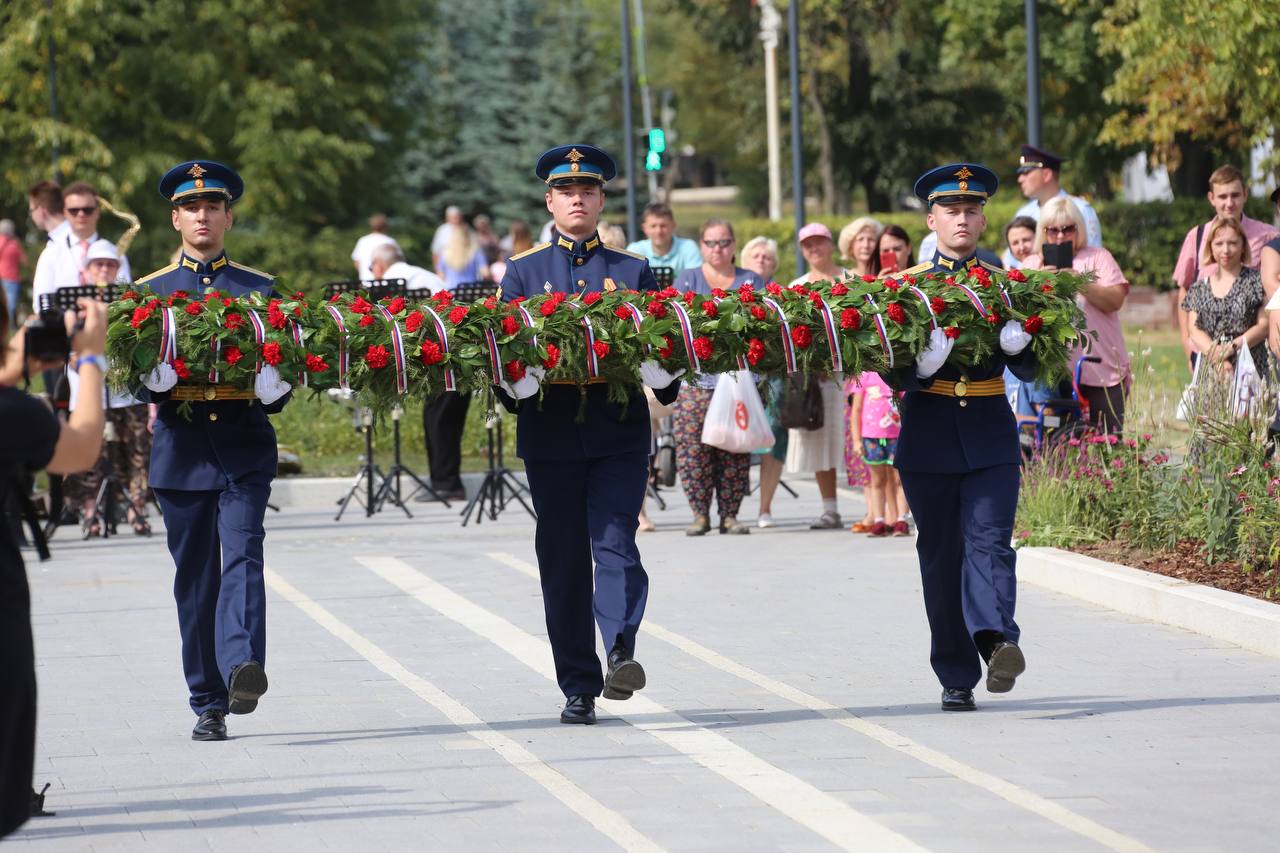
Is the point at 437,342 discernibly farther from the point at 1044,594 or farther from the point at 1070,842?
the point at 1044,594

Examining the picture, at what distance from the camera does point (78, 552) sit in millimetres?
14367

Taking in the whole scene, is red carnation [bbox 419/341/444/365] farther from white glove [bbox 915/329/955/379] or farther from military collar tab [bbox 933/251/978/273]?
military collar tab [bbox 933/251/978/273]

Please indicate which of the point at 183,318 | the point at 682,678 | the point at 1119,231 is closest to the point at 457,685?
the point at 682,678

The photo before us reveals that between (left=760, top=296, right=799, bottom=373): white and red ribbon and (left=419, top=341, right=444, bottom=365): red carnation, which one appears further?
(left=760, top=296, right=799, bottom=373): white and red ribbon

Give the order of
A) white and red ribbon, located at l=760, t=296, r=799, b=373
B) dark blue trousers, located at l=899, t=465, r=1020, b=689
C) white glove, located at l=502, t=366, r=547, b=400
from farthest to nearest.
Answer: white and red ribbon, located at l=760, t=296, r=799, b=373, dark blue trousers, located at l=899, t=465, r=1020, b=689, white glove, located at l=502, t=366, r=547, b=400

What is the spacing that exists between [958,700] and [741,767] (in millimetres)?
1335

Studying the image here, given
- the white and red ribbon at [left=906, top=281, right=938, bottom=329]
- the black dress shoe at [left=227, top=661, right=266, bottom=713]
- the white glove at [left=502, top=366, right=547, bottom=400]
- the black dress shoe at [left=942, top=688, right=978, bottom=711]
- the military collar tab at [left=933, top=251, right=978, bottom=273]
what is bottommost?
the black dress shoe at [left=942, top=688, right=978, bottom=711]

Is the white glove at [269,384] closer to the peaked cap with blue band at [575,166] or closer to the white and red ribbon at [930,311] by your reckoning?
the peaked cap with blue band at [575,166]

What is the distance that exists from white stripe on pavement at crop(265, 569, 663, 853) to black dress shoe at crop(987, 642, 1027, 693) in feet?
5.80

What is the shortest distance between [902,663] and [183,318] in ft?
11.8

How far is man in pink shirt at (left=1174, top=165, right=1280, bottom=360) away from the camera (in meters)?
13.1

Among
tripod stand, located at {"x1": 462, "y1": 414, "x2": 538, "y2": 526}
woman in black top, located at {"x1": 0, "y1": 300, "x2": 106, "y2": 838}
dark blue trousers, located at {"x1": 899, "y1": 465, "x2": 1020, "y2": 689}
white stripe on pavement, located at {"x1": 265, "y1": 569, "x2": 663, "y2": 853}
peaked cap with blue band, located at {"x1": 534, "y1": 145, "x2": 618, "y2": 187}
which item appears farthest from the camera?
tripod stand, located at {"x1": 462, "y1": 414, "x2": 538, "y2": 526}

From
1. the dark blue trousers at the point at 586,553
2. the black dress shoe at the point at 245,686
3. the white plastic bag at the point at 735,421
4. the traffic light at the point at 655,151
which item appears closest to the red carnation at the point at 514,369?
the dark blue trousers at the point at 586,553

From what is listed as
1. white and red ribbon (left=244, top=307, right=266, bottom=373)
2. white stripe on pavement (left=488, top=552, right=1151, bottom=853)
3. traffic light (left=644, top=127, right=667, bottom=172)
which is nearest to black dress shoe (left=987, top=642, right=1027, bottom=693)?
white stripe on pavement (left=488, top=552, right=1151, bottom=853)
